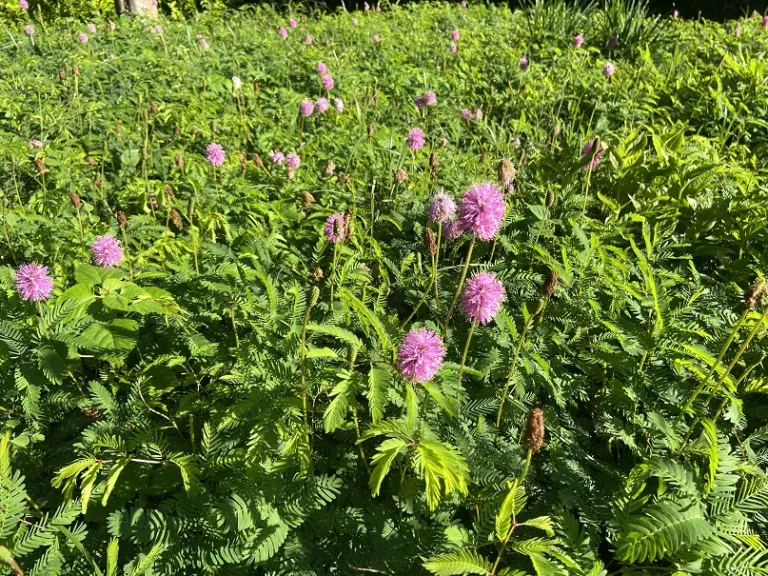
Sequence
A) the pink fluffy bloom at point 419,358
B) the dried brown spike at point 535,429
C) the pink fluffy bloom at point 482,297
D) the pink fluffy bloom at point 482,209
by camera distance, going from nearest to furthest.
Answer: the dried brown spike at point 535,429 < the pink fluffy bloom at point 419,358 < the pink fluffy bloom at point 482,297 < the pink fluffy bloom at point 482,209

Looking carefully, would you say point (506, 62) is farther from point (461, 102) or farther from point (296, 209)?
point (296, 209)

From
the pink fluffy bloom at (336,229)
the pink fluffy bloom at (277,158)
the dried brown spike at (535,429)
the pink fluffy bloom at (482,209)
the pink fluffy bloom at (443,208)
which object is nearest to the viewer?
the dried brown spike at (535,429)

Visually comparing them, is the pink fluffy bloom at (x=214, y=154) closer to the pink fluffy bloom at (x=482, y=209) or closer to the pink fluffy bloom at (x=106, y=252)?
the pink fluffy bloom at (x=106, y=252)

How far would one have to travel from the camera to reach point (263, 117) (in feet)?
13.9

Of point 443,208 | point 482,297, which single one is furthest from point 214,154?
point 482,297

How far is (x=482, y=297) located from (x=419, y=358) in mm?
357

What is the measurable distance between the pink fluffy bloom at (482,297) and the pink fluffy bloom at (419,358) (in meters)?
0.26

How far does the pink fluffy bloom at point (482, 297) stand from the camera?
5.93 ft

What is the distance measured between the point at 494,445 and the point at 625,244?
5.65 feet

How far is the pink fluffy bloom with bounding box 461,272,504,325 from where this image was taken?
1.81 m

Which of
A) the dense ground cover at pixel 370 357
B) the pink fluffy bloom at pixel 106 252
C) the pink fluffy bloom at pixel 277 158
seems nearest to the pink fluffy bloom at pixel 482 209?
the dense ground cover at pixel 370 357

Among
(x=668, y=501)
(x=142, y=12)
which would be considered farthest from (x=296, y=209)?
(x=142, y=12)

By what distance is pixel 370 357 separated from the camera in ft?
5.83

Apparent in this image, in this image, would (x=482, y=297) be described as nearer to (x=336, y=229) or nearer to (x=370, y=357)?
(x=370, y=357)
